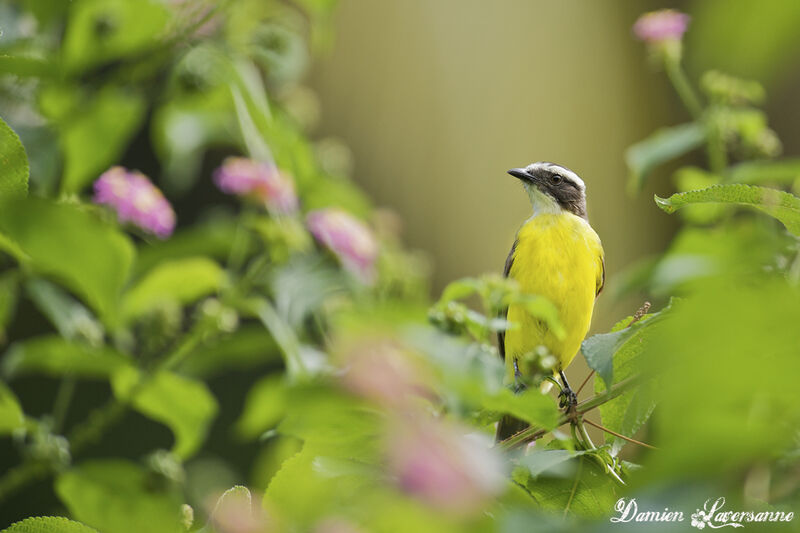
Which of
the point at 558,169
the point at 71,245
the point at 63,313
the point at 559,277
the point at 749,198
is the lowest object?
the point at 63,313

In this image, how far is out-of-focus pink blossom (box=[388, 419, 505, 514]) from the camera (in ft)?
1.21

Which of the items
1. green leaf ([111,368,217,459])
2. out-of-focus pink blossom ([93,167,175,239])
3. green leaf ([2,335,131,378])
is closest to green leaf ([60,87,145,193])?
out-of-focus pink blossom ([93,167,175,239])

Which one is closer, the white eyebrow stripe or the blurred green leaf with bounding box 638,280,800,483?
the blurred green leaf with bounding box 638,280,800,483

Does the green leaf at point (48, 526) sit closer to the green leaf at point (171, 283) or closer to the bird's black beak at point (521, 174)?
the green leaf at point (171, 283)

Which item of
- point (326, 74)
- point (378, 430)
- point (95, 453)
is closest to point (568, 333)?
point (378, 430)

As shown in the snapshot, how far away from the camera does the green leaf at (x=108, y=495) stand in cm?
153

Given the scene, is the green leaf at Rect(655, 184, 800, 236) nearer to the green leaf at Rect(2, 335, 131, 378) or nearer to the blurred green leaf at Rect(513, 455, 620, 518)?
the blurred green leaf at Rect(513, 455, 620, 518)

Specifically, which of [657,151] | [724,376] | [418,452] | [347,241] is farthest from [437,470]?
[347,241]

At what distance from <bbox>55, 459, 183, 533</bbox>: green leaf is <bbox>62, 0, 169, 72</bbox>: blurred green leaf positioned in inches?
36.5

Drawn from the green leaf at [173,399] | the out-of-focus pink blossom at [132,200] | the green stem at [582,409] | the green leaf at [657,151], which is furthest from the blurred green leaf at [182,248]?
the green stem at [582,409]

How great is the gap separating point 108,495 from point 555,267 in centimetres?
100

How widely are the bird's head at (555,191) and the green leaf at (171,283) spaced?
75 cm

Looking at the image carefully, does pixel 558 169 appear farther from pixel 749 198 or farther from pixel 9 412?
pixel 9 412

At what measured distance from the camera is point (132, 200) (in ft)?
6.23
